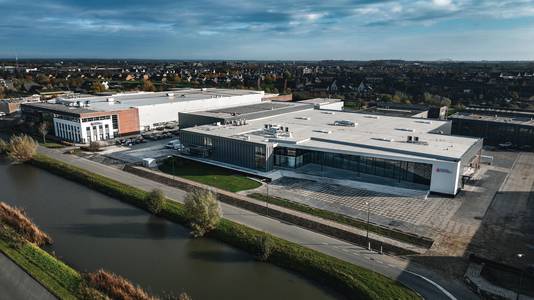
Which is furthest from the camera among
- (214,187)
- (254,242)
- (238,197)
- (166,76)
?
(166,76)

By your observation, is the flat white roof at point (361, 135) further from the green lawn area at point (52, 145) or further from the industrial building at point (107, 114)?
the green lawn area at point (52, 145)

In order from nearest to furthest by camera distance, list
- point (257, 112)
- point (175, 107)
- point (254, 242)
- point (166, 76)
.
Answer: point (254, 242) → point (257, 112) → point (175, 107) → point (166, 76)

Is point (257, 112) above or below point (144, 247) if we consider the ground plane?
above

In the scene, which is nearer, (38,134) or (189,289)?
(189,289)

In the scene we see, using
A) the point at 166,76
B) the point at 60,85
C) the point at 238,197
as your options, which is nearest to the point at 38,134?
the point at 238,197

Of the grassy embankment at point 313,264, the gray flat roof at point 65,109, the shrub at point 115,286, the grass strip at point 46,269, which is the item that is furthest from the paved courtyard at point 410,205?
the gray flat roof at point 65,109

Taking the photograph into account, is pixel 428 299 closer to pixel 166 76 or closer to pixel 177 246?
pixel 177 246

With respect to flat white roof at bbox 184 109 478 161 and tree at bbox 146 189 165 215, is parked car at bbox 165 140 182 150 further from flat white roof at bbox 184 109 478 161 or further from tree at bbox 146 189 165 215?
tree at bbox 146 189 165 215
